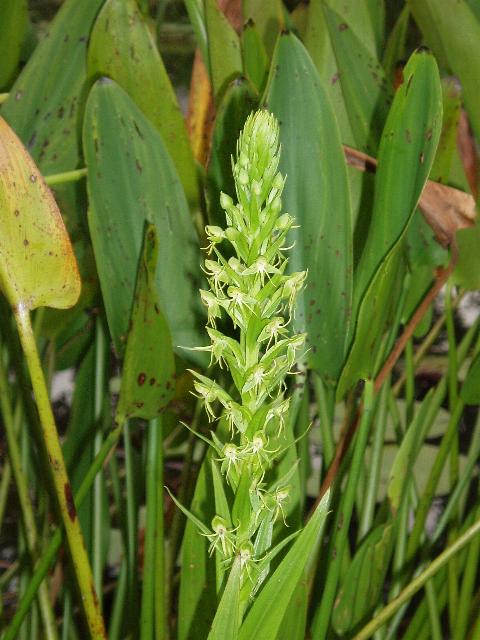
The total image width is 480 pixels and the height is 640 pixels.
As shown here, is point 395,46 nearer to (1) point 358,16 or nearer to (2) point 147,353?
(1) point 358,16

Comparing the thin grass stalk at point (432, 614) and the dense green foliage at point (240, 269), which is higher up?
the dense green foliage at point (240, 269)

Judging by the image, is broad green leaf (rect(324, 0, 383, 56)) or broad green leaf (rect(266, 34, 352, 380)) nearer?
broad green leaf (rect(266, 34, 352, 380))

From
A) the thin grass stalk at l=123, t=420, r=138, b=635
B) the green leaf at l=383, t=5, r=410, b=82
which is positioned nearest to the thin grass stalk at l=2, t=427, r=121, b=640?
the thin grass stalk at l=123, t=420, r=138, b=635

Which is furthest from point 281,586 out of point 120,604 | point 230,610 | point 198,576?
point 120,604

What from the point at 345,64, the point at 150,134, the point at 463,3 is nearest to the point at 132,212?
the point at 150,134

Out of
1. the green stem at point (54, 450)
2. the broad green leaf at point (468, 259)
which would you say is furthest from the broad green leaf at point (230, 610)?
the broad green leaf at point (468, 259)

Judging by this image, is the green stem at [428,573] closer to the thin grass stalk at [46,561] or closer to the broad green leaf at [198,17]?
the thin grass stalk at [46,561]

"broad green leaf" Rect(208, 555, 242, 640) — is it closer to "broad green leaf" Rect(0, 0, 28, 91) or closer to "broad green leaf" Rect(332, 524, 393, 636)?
"broad green leaf" Rect(332, 524, 393, 636)
